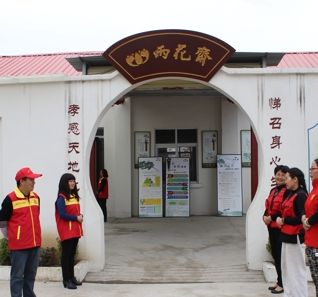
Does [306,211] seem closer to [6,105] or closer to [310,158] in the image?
[310,158]

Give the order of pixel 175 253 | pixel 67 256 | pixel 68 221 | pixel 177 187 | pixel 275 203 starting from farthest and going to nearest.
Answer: pixel 177 187 → pixel 175 253 → pixel 67 256 → pixel 68 221 → pixel 275 203

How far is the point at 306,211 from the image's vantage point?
4992 millimetres

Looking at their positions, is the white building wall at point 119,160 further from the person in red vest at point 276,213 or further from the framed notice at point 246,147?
the person in red vest at point 276,213

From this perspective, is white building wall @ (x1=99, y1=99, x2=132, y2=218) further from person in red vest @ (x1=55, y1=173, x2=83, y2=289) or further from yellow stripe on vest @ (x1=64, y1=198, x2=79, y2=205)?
yellow stripe on vest @ (x1=64, y1=198, x2=79, y2=205)

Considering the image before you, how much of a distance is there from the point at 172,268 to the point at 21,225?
3004mm

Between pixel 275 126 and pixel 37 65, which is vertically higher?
pixel 37 65

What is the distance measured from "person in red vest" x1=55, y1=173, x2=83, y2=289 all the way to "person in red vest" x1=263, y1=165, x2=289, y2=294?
2423 millimetres

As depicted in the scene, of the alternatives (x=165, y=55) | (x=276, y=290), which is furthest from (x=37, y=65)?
(x=276, y=290)

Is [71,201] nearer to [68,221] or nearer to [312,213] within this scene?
[68,221]

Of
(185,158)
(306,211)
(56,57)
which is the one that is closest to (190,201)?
(185,158)

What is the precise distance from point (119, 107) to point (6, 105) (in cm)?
567

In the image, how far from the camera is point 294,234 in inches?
207

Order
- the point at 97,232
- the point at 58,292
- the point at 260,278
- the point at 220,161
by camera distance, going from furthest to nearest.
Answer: the point at 220,161 < the point at 97,232 < the point at 260,278 < the point at 58,292

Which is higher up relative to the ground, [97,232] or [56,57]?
[56,57]
